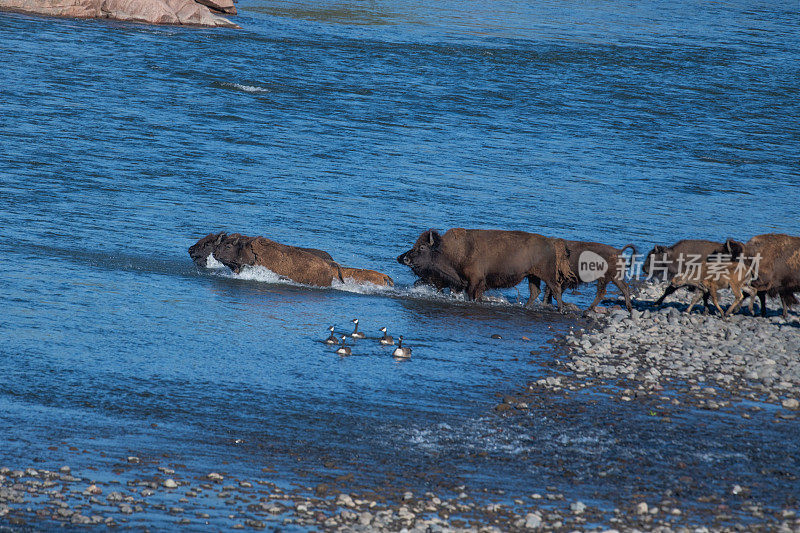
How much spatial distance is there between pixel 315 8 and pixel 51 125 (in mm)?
32775

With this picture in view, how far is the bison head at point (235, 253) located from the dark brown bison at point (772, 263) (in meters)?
7.68

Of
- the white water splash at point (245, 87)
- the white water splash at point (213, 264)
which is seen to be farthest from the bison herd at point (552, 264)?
the white water splash at point (245, 87)

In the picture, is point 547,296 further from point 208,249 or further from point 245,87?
point 245,87

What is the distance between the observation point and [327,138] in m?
32.8

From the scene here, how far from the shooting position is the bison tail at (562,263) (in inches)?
681

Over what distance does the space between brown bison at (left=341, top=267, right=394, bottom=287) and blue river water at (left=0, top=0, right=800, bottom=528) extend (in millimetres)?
254

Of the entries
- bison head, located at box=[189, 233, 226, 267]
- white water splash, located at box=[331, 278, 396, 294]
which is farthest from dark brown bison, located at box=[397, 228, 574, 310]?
bison head, located at box=[189, 233, 226, 267]

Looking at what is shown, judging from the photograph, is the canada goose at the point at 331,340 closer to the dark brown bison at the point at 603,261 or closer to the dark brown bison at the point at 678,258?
the dark brown bison at the point at 603,261

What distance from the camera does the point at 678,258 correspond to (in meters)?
17.0

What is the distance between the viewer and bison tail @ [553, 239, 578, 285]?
17.3 metres

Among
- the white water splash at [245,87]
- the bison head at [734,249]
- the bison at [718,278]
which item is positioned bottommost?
the bison at [718,278]

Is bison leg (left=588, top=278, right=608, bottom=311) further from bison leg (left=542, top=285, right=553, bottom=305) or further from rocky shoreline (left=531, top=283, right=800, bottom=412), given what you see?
bison leg (left=542, top=285, right=553, bottom=305)

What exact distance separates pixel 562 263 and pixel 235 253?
17.8 feet

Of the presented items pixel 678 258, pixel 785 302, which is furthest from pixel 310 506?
pixel 785 302
